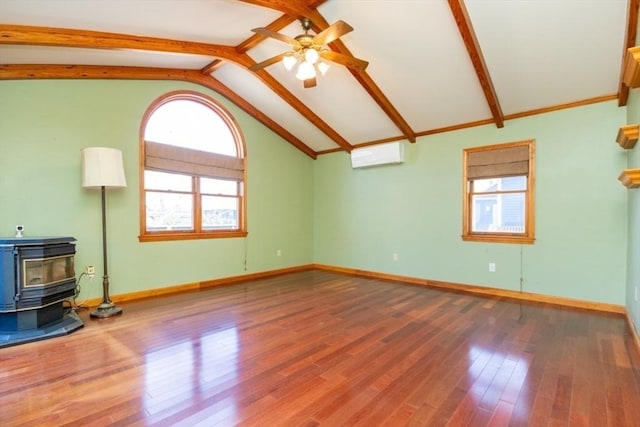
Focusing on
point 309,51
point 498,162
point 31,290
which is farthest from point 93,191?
point 498,162

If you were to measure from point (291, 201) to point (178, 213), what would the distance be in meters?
2.24

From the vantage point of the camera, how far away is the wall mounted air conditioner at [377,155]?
525cm

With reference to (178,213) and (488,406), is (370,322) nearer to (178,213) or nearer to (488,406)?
(488,406)

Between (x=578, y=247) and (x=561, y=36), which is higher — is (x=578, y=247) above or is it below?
below

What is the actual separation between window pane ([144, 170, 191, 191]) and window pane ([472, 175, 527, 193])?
4368 millimetres

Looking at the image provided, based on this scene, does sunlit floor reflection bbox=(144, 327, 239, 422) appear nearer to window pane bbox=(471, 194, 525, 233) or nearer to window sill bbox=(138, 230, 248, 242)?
window sill bbox=(138, 230, 248, 242)

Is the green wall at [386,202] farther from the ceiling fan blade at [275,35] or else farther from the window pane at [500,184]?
the ceiling fan blade at [275,35]

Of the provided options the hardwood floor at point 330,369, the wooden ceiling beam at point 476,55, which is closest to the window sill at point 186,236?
the hardwood floor at point 330,369

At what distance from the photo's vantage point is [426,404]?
1.85 meters

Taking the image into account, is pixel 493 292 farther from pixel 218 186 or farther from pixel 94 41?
pixel 94 41

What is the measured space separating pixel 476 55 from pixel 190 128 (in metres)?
3.99

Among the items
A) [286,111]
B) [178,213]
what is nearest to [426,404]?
[178,213]

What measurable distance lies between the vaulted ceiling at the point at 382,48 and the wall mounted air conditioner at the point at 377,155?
59 centimetres

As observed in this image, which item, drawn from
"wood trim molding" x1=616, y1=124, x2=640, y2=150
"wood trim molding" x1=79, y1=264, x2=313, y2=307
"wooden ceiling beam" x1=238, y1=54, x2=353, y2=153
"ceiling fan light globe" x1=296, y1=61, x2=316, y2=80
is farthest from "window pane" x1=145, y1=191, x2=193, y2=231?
"wood trim molding" x1=616, y1=124, x2=640, y2=150
